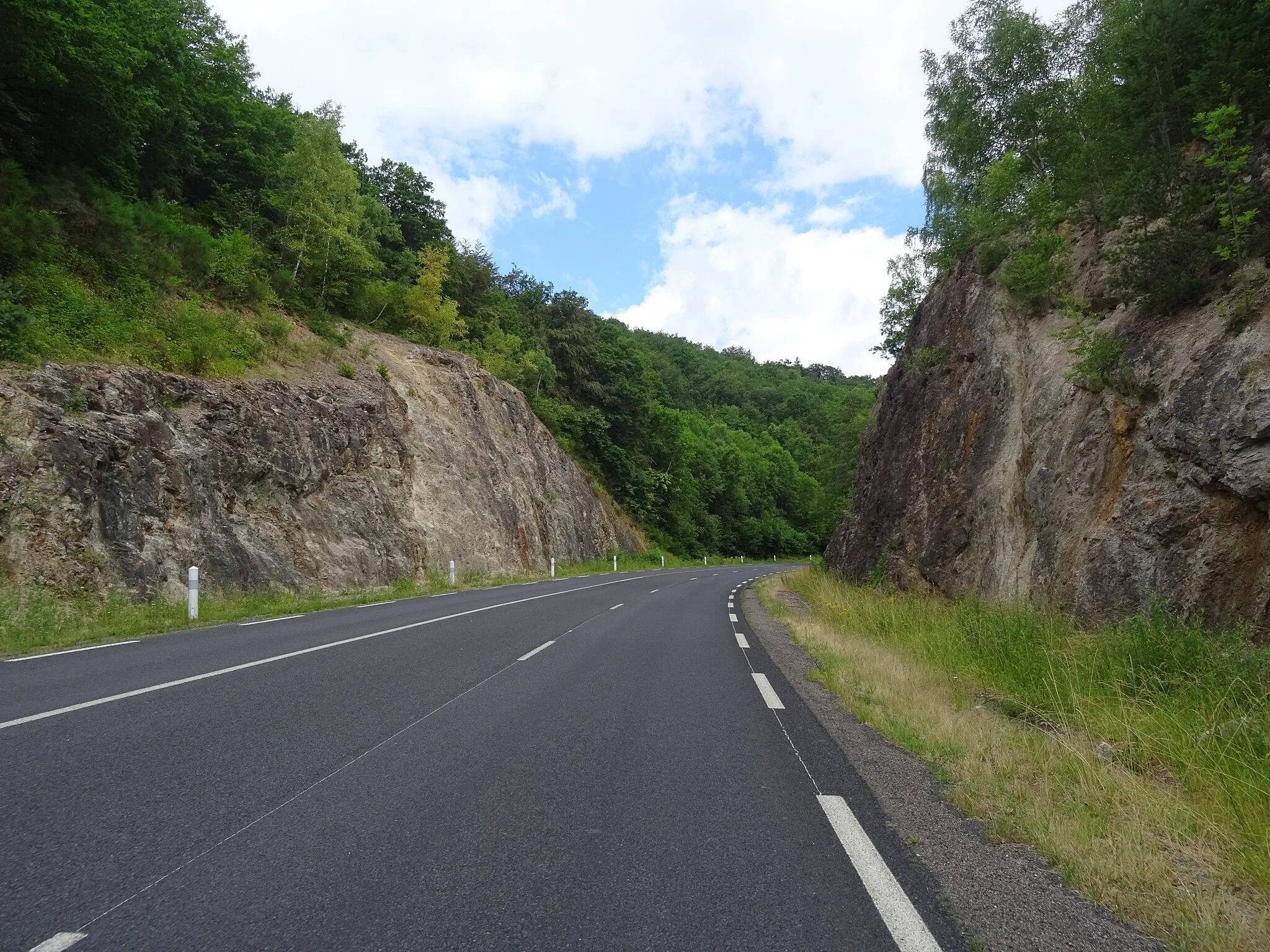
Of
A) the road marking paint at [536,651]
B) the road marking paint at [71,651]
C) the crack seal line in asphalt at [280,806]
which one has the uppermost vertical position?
the road marking paint at [71,651]

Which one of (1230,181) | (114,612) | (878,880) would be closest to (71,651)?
(114,612)

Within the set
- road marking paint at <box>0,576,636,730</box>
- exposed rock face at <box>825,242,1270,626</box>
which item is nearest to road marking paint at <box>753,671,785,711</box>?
exposed rock face at <box>825,242,1270,626</box>

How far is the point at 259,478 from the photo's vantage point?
18.8 metres

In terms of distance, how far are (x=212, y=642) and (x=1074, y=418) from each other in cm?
1318

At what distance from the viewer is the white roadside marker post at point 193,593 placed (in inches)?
502

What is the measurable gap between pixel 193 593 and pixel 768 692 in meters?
10.4

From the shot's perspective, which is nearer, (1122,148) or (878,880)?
(878,880)

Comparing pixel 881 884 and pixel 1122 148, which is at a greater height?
pixel 1122 148

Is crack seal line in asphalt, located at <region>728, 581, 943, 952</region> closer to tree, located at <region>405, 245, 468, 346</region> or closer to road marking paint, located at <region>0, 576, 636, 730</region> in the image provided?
road marking paint, located at <region>0, 576, 636, 730</region>

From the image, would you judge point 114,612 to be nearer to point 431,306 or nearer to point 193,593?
point 193,593

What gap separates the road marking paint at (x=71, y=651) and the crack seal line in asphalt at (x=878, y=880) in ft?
30.0

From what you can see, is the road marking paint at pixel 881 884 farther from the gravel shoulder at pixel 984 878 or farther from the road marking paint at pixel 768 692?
the road marking paint at pixel 768 692

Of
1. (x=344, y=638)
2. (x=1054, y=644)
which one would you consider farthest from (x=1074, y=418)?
(x=344, y=638)

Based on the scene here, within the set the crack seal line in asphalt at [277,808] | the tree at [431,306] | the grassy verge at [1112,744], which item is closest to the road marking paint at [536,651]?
the crack seal line in asphalt at [277,808]
